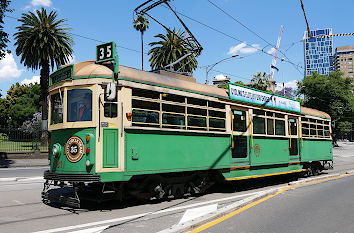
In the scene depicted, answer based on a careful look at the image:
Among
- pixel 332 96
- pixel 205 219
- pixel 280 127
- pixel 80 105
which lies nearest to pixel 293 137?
pixel 280 127

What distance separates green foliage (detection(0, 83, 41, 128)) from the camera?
6041 centimetres

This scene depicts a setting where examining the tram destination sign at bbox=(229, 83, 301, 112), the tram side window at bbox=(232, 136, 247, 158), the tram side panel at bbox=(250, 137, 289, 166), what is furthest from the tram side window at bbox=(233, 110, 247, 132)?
the tram side panel at bbox=(250, 137, 289, 166)

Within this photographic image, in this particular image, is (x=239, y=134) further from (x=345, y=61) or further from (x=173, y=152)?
(x=345, y=61)

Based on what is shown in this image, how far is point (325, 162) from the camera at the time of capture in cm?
1600

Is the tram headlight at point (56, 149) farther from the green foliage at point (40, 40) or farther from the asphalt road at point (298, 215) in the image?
the green foliage at point (40, 40)

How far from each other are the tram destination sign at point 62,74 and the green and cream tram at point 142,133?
24mm

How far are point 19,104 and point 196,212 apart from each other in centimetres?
6307

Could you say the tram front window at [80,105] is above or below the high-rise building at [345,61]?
below

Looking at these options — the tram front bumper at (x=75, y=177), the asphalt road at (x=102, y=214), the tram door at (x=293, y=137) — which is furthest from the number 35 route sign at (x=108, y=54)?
the tram door at (x=293, y=137)

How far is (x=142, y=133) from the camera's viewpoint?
7.40 meters

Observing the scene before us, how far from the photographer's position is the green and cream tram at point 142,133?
→ 694 cm

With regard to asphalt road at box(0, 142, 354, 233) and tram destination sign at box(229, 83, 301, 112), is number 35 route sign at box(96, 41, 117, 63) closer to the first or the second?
asphalt road at box(0, 142, 354, 233)

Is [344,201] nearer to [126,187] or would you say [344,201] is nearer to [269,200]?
[269,200]

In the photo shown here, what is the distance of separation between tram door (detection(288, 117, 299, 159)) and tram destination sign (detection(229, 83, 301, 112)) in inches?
19.7
